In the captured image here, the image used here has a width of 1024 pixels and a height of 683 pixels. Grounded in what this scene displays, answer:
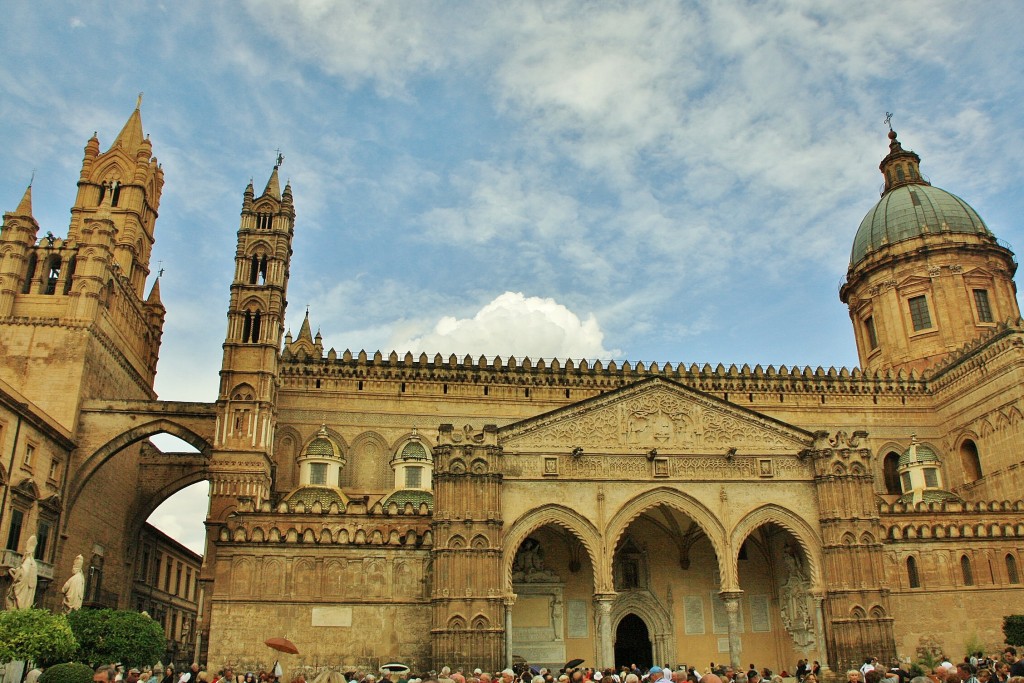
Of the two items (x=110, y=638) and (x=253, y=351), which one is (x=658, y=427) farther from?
(x=110, y=638)

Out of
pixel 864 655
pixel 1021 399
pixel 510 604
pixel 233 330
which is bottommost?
pixel 864 655

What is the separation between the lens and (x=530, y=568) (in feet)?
106

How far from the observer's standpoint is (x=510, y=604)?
90.9ft

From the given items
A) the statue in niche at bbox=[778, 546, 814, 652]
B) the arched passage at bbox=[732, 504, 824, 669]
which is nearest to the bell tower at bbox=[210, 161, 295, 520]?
the arched passage at bbox=[732, 504, 824, 669]

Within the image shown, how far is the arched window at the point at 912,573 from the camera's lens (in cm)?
3259

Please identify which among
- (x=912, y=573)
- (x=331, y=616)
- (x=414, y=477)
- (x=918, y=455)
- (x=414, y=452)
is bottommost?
(x=331, y=616)

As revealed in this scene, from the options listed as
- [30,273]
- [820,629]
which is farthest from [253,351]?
[820,629]

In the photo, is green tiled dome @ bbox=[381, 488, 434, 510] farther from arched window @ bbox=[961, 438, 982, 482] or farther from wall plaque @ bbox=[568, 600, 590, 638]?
arched window @ bbox=[961, 438, 982, 482]

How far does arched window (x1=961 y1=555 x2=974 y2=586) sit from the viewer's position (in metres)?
33.3

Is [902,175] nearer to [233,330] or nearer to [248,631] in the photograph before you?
[233,330]

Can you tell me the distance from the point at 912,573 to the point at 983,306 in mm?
20242

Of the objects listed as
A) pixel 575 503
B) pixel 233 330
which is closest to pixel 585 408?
pixel 575 503

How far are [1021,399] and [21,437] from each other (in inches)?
1637

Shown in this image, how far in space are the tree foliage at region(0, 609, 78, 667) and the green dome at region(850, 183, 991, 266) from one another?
4562 cm
